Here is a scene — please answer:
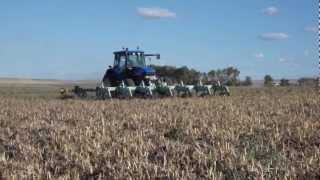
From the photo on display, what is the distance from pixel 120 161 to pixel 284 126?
3.70 m

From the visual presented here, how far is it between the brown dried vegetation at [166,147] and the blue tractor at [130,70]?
37.9 feet

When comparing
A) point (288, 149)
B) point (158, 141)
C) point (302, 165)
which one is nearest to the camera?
point (302, 165)

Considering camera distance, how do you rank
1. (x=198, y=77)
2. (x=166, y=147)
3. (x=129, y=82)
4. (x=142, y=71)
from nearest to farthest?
(x=166, y=147) → (x=129, y=82) → (x=142, y=71) → (x=198, y=77)

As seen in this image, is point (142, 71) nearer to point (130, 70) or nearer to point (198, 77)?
point (130, 70)

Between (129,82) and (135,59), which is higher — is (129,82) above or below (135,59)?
below

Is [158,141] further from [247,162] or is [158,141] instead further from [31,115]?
[31,115]

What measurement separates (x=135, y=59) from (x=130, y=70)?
50 centimetres

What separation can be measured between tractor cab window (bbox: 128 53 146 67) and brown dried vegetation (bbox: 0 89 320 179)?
39.3 ft

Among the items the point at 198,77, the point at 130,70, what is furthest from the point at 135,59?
the point at 198,77

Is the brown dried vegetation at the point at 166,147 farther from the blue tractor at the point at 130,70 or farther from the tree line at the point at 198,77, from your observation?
the tree line at the point at 198,77

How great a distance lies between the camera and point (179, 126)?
1072 centimetres

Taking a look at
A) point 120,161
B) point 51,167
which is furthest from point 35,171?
point 120,161

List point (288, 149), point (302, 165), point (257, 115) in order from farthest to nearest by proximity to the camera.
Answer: point (257, 115)
point (288, 149)
point (302, 165)

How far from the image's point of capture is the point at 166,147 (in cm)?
812
